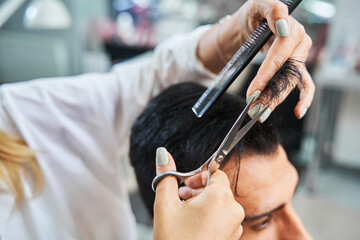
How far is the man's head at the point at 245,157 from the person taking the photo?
1.60 feet

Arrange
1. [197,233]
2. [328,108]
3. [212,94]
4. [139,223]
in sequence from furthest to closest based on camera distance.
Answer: [328,108]
[139,223]
[212,94]
[197,233]

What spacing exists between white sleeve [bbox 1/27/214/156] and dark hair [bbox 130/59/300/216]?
0.41ft

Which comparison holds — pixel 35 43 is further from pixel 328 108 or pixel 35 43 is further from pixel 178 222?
pixel 178 222

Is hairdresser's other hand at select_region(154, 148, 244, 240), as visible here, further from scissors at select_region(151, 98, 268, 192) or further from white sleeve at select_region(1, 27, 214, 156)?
white sleeve at select_region(1, 27, 214, 156)

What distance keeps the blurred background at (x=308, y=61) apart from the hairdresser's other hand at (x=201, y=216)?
172 millimetres

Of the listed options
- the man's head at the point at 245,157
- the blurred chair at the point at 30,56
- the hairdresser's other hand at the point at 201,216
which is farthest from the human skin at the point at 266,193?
the blurred chair at the point at 30,56

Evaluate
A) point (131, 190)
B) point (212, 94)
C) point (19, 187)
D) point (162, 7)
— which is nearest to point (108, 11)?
point (162, 7)

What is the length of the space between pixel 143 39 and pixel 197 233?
112 inches

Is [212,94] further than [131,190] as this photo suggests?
No

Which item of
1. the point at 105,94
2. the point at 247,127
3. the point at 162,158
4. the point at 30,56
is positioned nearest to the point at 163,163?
the point at 162,158

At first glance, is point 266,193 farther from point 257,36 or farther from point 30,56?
point 30,56

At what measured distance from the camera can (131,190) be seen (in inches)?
65.6

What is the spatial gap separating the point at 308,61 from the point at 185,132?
237 mm

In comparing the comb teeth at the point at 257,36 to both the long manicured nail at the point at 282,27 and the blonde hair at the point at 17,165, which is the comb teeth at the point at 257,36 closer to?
the long manicured nail at the point at 282,27
